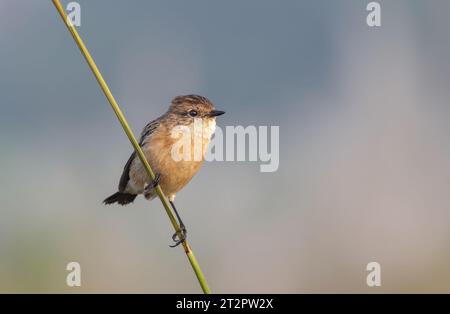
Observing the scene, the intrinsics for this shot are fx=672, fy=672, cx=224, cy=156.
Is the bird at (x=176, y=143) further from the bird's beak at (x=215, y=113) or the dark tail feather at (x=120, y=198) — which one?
the dark tail feather at (x=120, y=198)

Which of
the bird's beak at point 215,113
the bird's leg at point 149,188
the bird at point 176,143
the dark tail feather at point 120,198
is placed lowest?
the dark tail feather at point 120,198

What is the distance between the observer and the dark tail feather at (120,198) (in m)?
5.45

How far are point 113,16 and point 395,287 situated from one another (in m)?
38.1

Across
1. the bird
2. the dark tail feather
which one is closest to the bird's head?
the bird

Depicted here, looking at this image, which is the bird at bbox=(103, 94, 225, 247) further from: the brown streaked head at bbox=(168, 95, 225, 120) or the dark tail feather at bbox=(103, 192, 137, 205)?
the dark tail feather at bbox=(103, 192, 137, 205)

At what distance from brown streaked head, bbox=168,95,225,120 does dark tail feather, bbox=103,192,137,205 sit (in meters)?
0.89

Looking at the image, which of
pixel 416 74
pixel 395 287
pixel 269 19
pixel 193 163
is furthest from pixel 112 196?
pixel 269 19

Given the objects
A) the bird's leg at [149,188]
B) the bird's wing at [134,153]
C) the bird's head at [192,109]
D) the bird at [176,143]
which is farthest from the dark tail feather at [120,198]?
the bird's head at [192,109]

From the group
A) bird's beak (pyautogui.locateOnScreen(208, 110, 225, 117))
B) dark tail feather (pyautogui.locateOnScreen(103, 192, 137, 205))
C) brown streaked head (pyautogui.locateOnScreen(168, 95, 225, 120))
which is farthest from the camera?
dark tail feather (pyautogui.locateOnScreen(103, 192, 137, 205))

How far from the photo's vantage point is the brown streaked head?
15.9ft

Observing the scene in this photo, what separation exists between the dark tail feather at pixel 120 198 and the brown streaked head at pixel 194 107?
0.89 m

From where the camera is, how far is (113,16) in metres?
43.7

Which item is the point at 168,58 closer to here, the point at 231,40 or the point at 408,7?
the point at 408,7

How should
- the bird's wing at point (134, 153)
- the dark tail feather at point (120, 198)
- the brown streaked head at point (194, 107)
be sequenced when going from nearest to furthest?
the brown streaked head at point (194, 107), the bird's wing at point (134, 153), the dark tail feather at point (120, 198)
